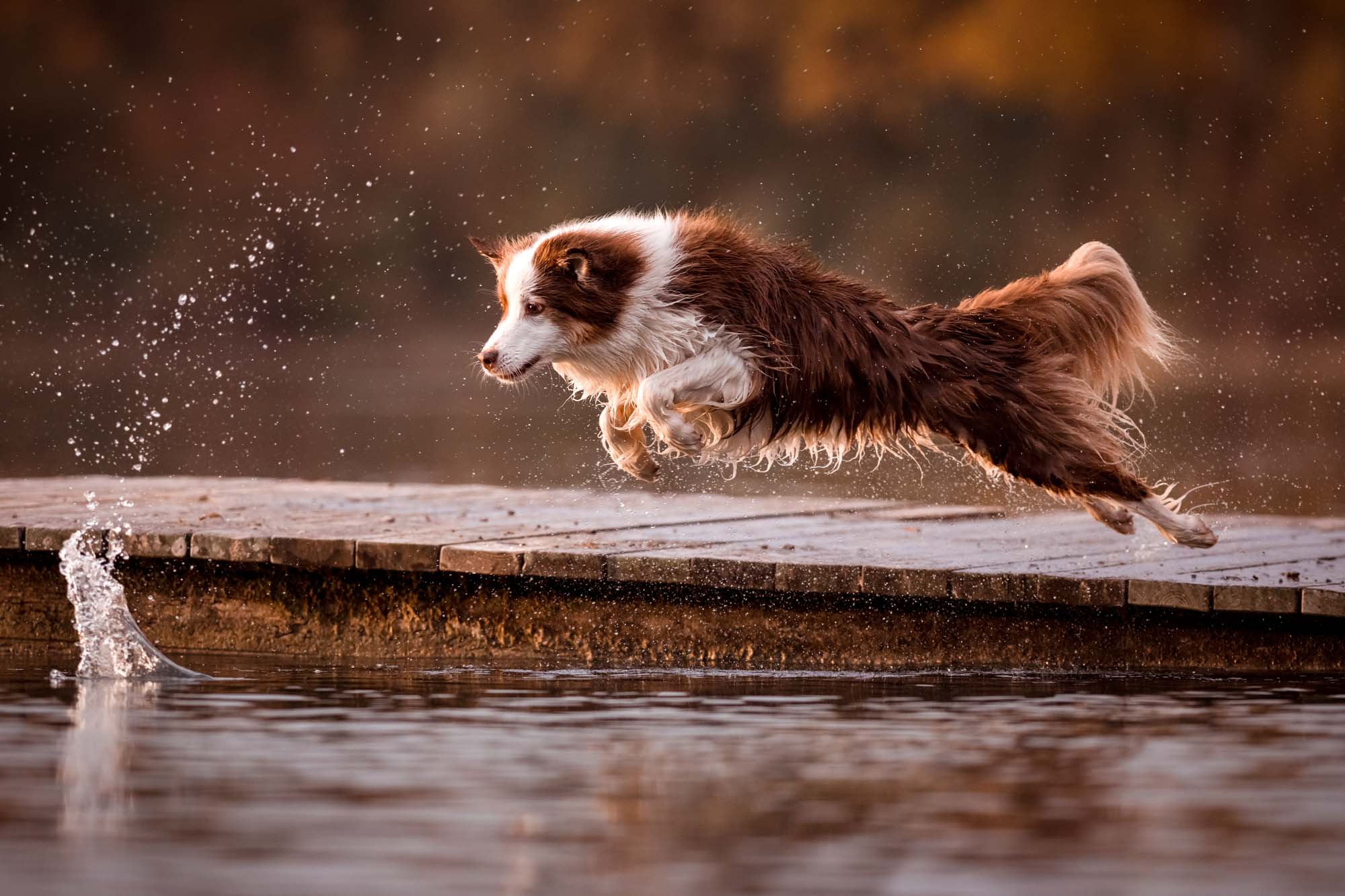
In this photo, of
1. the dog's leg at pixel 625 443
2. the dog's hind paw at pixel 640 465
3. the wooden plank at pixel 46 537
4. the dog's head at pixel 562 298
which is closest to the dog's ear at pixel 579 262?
the dog's head at pixel 562 298

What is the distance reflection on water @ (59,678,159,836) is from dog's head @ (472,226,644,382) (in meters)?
1.45

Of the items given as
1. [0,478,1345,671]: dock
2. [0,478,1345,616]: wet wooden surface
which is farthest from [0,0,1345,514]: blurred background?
[0,478,1345,671]: dock

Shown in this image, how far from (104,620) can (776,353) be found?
2.34 metres

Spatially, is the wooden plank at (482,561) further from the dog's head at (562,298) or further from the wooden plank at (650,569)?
the dog's head at (562,298)

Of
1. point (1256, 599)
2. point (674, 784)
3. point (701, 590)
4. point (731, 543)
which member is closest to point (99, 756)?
point (674, 784)

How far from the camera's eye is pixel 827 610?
7.38 meters

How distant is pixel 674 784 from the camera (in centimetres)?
498

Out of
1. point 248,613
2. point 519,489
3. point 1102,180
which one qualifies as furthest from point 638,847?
point 1102,180

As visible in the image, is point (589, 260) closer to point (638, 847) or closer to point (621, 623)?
point (621, 623)

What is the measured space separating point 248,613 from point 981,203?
29.7 metres

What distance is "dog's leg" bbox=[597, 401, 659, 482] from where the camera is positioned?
725 centimetres

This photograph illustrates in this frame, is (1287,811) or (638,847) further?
(1287,811)

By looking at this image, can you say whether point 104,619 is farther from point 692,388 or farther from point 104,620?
point 692,388

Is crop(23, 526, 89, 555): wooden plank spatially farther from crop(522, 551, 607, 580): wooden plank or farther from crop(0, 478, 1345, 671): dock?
crop(522, 551, 607, 580): wooden plank
